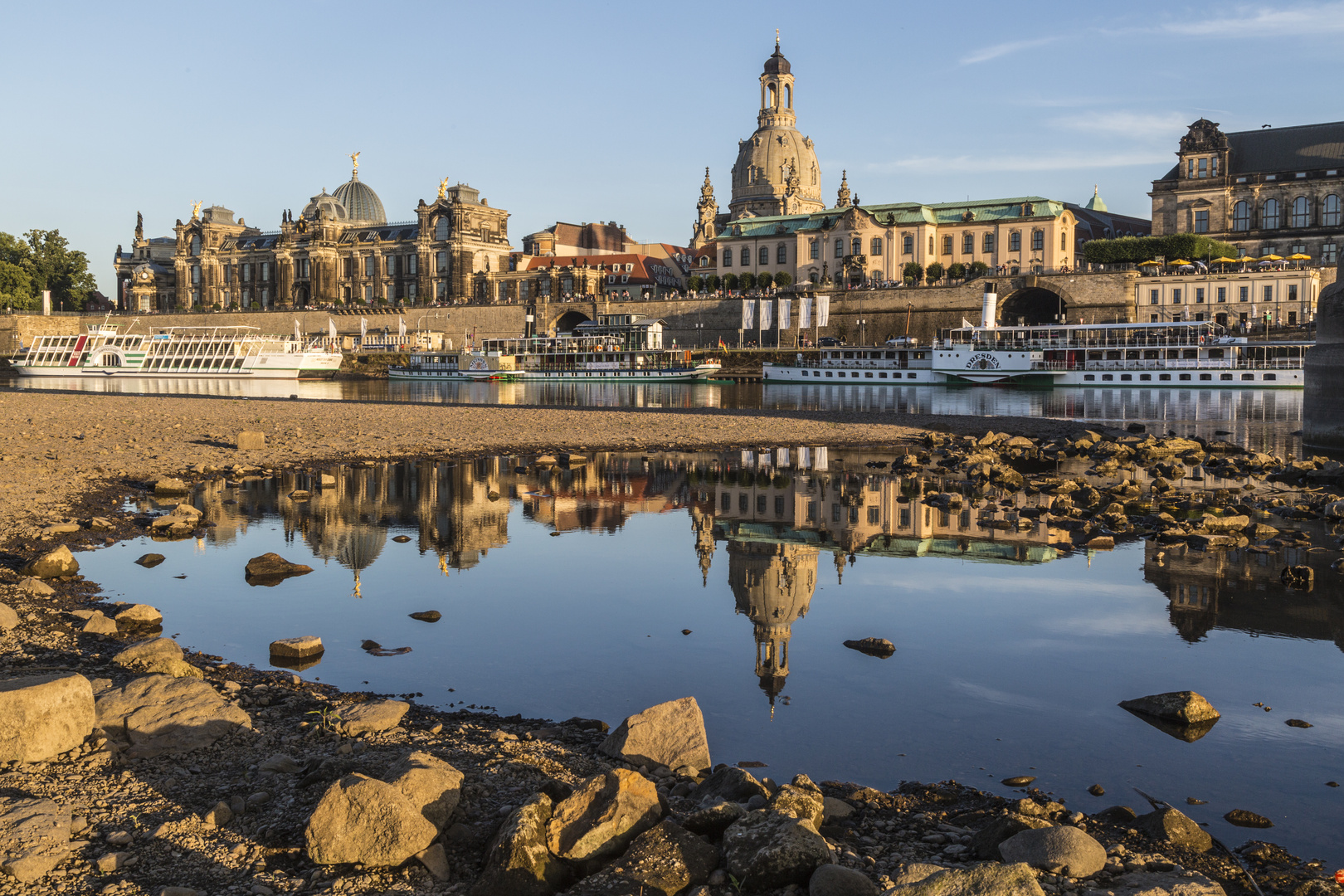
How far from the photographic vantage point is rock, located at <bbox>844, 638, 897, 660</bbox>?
9.77 m

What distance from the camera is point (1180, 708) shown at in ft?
26.3

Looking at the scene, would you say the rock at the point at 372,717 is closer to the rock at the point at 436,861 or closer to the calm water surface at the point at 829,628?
the calm water surface at the point at 829,628

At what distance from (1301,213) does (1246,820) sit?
3888 inches

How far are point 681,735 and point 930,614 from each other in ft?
17.0

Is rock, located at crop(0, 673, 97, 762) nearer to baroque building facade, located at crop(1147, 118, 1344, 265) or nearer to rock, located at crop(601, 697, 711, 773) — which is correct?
rock, located at crop(601, 697, 711, 773)

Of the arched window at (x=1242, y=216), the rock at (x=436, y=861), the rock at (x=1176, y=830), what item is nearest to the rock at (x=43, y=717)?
the rock at (x=436, y=861)

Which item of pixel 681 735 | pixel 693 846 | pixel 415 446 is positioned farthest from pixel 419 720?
pixel 415 446

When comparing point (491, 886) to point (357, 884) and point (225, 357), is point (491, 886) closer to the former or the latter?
point (357, 884)

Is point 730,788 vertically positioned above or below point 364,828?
below

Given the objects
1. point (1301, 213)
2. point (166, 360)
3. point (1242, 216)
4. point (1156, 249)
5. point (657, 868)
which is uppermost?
point (1242, 216)

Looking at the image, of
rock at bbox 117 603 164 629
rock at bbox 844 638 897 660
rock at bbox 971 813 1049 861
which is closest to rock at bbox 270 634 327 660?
rock at bbox 117 603 164 629

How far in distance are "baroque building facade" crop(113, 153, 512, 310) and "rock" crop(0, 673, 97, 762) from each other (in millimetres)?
120373

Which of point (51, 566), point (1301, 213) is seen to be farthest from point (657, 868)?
point (1301, 213)

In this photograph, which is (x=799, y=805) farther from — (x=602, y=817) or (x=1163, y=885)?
(x=1163, y=885)
